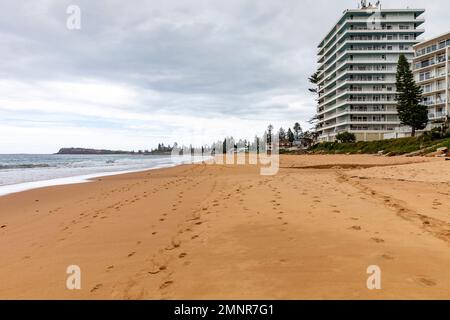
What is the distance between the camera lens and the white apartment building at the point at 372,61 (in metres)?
89.1

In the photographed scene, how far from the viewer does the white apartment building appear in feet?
292

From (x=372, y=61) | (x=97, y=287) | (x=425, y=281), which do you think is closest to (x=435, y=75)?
(x=372, y=61)

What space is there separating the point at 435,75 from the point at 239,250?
3216 inches

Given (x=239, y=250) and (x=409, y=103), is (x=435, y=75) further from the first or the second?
(x=239, y=250)

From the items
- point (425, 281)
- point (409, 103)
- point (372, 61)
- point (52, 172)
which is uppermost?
point (372, 61)

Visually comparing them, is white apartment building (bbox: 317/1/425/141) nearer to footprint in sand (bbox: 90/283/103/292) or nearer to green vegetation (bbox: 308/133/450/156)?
green vegetation (bbox: 308/133/450/156)

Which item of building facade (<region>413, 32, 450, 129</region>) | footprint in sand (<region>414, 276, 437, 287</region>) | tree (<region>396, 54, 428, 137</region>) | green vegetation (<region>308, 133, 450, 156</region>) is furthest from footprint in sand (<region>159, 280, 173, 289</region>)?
building facade (<region>413, 32, 450, 129</region>)

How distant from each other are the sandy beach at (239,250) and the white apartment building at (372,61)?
8790 centimetres

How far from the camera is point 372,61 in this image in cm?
9019

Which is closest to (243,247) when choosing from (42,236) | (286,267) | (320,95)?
(286,267)

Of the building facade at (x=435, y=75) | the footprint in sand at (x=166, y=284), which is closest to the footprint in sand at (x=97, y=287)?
the footprint in sand at (x=166, y=284)

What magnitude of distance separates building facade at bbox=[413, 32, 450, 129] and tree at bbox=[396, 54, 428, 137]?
484 cm

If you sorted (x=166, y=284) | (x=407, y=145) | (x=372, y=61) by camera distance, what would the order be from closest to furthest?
(x=166, y=284) < (x=407, y=145) < (x=372, y=61)
